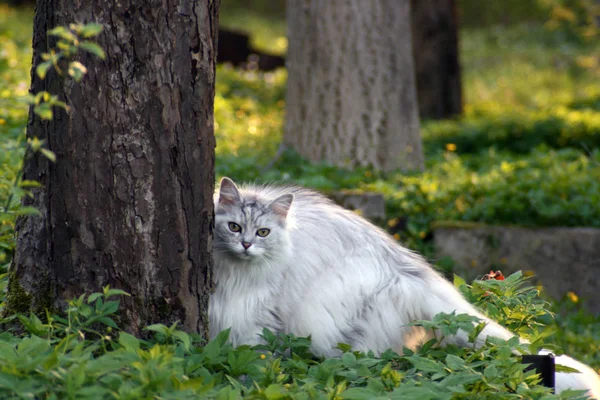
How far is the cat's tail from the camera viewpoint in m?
3.70

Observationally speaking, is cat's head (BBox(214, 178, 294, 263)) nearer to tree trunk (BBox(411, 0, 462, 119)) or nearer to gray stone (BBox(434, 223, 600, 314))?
gray stone (BBox(434, 223, 600, 314))

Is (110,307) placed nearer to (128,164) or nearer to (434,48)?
(128,164)

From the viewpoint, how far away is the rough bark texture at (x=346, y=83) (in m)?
8.13

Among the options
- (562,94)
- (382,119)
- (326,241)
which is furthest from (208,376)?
(562,94)

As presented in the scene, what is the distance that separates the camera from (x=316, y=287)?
395 cm

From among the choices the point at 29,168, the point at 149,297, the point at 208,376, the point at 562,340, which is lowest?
the point at 562,340

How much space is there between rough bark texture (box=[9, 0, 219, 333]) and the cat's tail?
52.1 inches

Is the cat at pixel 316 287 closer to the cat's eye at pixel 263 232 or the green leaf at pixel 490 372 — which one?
the cat's eye at pixel 263 232

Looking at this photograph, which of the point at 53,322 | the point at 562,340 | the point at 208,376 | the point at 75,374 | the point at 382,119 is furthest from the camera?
the point at 382,119

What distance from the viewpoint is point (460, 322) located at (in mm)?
3477

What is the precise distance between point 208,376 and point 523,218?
4.65 meters

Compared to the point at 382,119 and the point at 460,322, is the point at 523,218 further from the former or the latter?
the point at 460,322

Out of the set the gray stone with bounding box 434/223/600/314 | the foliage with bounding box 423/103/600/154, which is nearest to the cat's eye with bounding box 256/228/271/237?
the gray stone with bounding box 434/223/600/314

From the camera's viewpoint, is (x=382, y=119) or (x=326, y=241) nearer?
(x=326, y=241)
